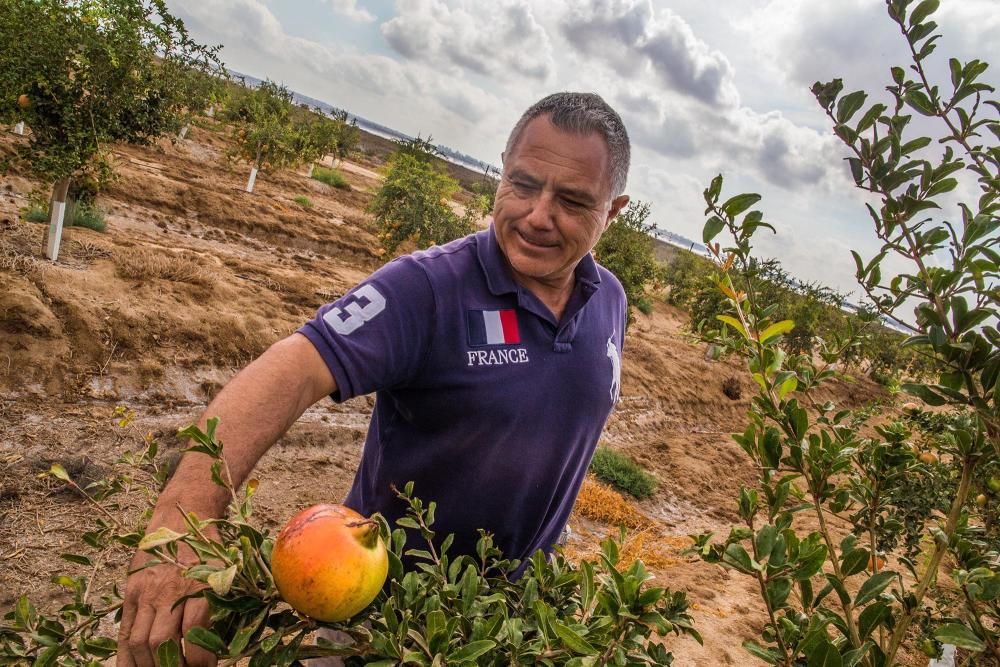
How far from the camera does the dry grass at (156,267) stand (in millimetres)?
7332

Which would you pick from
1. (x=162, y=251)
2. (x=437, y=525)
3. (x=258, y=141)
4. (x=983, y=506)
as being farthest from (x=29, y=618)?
(x=258, y=141)

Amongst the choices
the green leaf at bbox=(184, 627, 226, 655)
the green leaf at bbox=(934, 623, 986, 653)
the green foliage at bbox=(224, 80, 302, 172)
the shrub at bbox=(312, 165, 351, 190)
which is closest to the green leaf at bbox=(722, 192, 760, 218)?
the green leaf at bbox=(934, 623, 986, 653)

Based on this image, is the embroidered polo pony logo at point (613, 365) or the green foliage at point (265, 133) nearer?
the embroidered polo pony logo at point (613, 365)

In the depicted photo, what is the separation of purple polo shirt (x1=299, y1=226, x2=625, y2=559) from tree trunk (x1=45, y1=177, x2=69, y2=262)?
733 centimetres

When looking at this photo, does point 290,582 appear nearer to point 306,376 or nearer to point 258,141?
point 306,376

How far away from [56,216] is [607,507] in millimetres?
7549

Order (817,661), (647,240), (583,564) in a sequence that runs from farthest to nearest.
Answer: (647,240)
(583,564)
(817,661)

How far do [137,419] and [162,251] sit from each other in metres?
4.00

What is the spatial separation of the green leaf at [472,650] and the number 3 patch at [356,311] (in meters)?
Result: 0.79

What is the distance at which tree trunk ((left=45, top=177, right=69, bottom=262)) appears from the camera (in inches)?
274

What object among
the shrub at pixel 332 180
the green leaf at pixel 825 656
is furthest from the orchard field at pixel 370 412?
the shrub at pixel 332 180

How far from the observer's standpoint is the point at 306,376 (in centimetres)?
130

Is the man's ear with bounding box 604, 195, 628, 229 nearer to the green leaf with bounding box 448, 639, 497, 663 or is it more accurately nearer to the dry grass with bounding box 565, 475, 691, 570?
the green leaf with bounding box 448, 639, 497, 663

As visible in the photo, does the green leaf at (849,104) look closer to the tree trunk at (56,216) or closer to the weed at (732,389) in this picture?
the tree trunk at (56,216)
